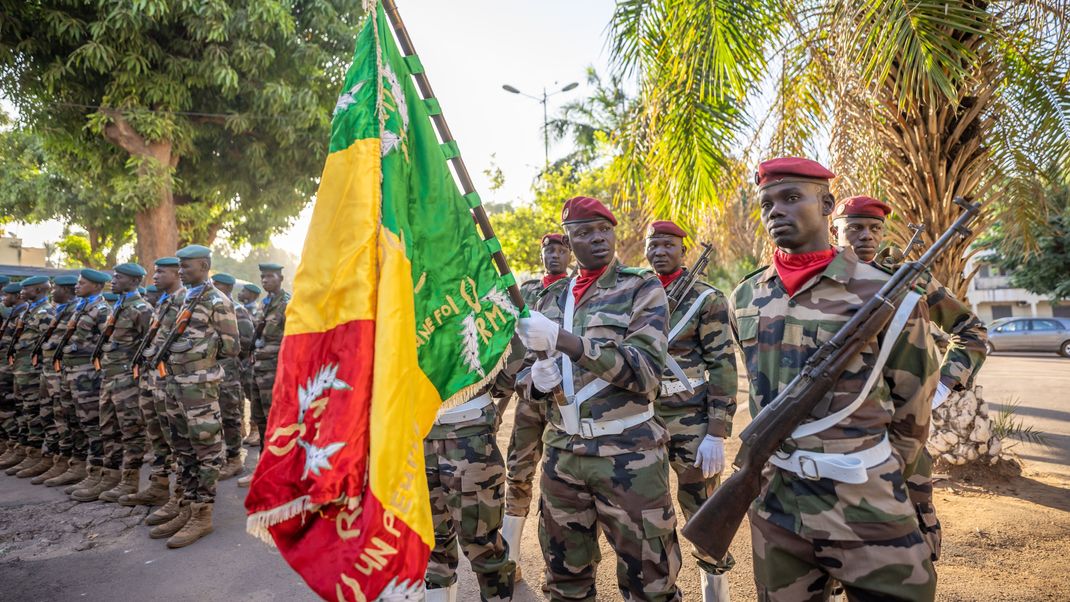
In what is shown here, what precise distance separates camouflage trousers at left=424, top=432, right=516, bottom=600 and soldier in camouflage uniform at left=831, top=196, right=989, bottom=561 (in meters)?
2.12

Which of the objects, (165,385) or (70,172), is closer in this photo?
(165,385)

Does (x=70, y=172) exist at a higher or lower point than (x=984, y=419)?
higher

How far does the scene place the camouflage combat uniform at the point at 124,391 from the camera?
6.45 metres

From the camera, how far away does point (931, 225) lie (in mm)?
5656

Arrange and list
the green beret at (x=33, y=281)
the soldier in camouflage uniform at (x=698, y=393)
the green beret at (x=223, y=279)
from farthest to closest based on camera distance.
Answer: the green beret at (x=33, y=281), the green beret at (x=223, y=279), the soldier in camouflage uniform at (x=698, y=393)

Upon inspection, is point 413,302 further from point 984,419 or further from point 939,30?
point 984,419

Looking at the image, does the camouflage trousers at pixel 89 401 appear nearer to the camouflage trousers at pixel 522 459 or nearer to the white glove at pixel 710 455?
the camouflage trousers at pixel 522 459

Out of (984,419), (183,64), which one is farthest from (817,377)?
(183,64)

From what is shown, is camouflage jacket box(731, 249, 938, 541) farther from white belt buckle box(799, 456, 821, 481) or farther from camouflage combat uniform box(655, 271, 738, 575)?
camouflage combat uniform box(655, 271, 738, 575)

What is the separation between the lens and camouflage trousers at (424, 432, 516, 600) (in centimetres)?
306

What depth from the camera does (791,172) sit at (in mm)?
2178

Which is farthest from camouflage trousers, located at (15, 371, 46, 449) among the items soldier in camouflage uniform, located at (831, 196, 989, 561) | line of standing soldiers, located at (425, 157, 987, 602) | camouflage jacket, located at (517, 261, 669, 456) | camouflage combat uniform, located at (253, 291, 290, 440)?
soldier in camouflage uniform, located at (831, 196, 989, 561)

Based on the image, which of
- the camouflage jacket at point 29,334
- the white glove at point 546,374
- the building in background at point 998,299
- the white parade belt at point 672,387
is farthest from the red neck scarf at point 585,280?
the building in background at point 998,299

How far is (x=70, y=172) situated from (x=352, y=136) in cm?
1661
